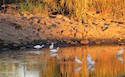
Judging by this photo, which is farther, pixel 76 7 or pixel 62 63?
pixel 76 7

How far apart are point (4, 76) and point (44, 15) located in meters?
11.6

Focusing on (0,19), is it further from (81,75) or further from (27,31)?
(81,75)

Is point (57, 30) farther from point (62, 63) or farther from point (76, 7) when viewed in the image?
point (62, 63)

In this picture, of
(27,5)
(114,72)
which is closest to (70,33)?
(27,5)

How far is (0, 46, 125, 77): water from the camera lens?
1681cm

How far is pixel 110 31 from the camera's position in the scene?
88.7ft

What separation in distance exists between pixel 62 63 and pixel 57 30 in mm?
7367

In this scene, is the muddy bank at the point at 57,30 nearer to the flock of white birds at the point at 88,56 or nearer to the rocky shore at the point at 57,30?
the rocky shore at the point at 57,30

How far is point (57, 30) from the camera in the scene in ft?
87.0

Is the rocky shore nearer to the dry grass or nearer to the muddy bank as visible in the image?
the muddy bank

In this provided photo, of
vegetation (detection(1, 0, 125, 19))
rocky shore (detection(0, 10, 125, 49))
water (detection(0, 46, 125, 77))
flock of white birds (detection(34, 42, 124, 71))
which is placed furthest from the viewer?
vegetation (detection(1, 0, 125, 19))

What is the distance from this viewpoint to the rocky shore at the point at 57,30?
25.7 meters

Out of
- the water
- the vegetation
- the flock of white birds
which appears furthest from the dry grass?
the water

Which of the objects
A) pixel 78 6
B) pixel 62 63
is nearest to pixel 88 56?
pixel 62 63
